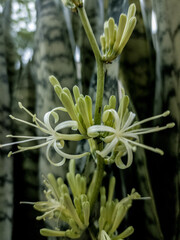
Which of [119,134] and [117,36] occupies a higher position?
[117,36]

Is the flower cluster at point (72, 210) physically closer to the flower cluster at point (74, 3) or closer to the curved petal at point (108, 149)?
the curved petal at point (108, 149)

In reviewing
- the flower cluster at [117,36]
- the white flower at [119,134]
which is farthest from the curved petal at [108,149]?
the flower cluster at [117,36]

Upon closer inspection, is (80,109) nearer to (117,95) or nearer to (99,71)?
(99,71)

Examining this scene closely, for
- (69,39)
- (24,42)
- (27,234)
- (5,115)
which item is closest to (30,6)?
(24,42)

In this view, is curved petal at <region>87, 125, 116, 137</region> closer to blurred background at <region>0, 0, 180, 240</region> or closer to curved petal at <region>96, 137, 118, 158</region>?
curved petal at <region>96, 137, 118, 158</region>

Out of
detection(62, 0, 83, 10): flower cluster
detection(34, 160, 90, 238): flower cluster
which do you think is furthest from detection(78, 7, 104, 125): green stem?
detection(34, 160, 90, 238): flower cluster

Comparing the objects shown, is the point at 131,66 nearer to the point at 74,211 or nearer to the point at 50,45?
the point at 50,45

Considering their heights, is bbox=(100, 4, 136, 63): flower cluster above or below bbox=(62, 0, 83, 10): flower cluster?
below

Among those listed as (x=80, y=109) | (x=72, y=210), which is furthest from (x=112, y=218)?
(x=80, y=109)
